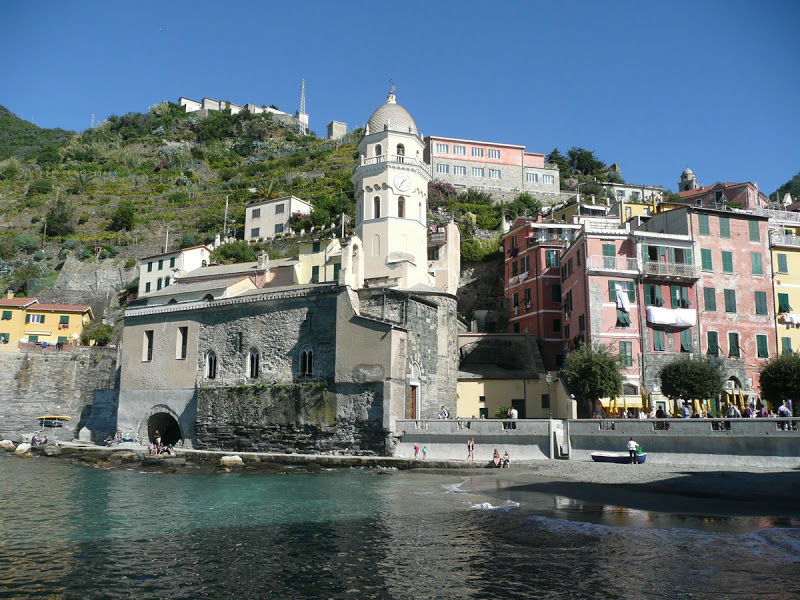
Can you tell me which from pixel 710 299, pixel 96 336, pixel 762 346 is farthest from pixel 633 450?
pixel 96 336

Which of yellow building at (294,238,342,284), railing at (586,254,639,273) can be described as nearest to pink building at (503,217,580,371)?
railing at (586,254,639,273)

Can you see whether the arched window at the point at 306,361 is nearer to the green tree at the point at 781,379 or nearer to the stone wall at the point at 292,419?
the stone wall at the point at 292,419

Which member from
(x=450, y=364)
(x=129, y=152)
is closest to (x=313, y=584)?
(x=450, y=364)

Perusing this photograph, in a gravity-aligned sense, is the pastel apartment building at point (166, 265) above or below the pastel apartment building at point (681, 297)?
above

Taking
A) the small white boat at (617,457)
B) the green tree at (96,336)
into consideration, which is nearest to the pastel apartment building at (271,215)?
the green tree at (96,336)

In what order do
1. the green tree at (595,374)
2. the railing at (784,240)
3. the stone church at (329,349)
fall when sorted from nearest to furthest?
1. the green tree at (595,374)
2. the stone church at (329,349)
3. the railing at (784,240)

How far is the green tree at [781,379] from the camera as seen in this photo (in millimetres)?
29141

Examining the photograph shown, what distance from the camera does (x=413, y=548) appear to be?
13852 millimetres

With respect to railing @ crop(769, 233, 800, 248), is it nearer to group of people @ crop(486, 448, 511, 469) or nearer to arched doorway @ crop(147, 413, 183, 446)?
group of people @ crop(486, 448, 511, 469)

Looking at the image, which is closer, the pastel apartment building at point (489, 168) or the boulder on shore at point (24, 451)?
the boulder on shore at point (24, 451)

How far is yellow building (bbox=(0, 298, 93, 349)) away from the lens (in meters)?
50.2

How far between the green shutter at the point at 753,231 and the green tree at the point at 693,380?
9129mm

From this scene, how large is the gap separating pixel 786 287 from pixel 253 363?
28.7 m

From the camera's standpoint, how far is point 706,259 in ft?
114
